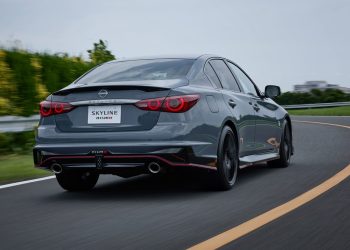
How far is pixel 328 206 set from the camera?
6.67 metres

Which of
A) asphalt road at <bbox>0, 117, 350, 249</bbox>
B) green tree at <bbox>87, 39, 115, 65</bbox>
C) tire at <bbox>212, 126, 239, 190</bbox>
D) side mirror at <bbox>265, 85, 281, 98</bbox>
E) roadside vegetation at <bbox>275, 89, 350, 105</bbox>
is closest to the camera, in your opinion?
asphalt road at <bbox>0, 117, 350, 249</bbox>

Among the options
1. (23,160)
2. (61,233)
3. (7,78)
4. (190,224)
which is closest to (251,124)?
(190,224)

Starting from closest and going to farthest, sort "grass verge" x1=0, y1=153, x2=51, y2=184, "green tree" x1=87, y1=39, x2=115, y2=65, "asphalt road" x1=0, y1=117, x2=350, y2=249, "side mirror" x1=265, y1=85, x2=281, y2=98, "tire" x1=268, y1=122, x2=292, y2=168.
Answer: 1. "asphalt road" x1=0, y1=117, x2=350, y2=249
2. "grass verge" x1=0, y1=153, x2=51, y2=184
3. "side mirror" x1=265, y1=85, x2=281, y2=98
4. "tire" x1=268, y1=122, x2=292, y2=168
5. "green tree" x1=87, y1=39, x2=115, y2=65

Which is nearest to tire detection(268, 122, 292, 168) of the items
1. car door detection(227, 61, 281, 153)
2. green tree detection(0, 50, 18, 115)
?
car door detection(227, 61, 281, 153)

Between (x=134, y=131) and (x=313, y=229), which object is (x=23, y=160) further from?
(x=313, y=229)

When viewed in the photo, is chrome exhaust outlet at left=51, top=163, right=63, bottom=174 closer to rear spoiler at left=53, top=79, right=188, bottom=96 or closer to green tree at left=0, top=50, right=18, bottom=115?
rear spoiler at left=53, top=79, right=188, bottom=96

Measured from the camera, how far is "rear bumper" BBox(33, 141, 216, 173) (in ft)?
23.4

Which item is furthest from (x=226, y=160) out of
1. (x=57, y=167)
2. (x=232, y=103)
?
(x=57, y=167)

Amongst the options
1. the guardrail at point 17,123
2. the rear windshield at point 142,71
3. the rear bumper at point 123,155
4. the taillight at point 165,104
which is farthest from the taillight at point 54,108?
the guardrail at point 17,123

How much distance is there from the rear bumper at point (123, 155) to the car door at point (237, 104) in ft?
3.63

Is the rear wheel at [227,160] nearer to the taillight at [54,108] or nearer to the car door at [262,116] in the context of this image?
the car door at [262,116]

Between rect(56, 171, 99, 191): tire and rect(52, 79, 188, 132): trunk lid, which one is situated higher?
rect(52, 79, 188, 132): trunk lid

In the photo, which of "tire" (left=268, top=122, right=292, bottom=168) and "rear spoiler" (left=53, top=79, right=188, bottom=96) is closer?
"rear spoiler" (left=53, top=79, right=188, bottom=96)

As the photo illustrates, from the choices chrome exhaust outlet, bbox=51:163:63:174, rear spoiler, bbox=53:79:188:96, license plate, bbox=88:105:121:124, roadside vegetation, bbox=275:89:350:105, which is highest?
rear spoiler, bbox=53:79:188:96
